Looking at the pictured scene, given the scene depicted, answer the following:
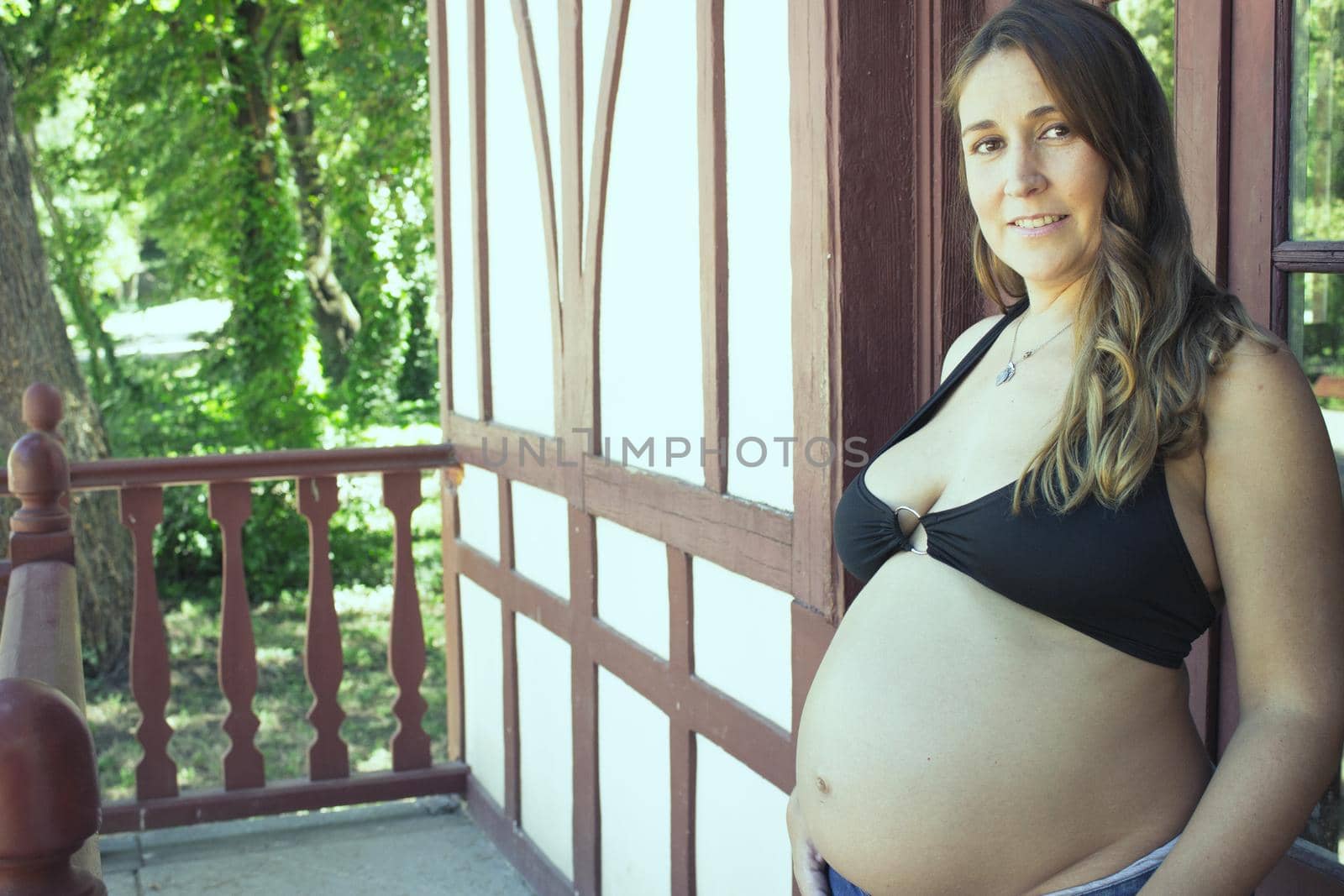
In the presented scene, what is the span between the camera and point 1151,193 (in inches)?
57.0

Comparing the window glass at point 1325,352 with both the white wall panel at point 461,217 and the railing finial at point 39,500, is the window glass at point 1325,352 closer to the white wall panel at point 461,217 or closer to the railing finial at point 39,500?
the railing finial at point 39,500

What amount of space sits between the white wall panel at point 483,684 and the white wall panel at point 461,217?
0.65m

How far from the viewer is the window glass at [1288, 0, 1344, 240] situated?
1576 millimetres

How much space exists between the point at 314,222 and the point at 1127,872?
13.4 meters

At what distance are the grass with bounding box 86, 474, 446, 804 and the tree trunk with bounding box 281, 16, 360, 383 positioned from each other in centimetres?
413

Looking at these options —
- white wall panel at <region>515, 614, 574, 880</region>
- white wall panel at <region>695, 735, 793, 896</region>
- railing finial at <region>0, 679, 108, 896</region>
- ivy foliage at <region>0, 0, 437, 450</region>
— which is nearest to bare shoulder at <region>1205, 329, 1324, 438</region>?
railing finial at <region>0, 679, 108, 896</region>

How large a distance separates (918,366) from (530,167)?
198 centimetres

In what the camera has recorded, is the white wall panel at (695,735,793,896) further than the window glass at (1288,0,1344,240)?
Yes

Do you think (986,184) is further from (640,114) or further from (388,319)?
(388,319)

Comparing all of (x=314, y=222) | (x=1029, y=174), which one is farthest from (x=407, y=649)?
(x=314, y=222)

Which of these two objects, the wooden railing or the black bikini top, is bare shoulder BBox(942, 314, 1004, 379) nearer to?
the black bikini top

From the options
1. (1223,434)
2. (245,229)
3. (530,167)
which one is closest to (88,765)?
(1223,434)

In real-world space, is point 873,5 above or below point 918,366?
above

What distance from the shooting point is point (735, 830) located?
282 cm
